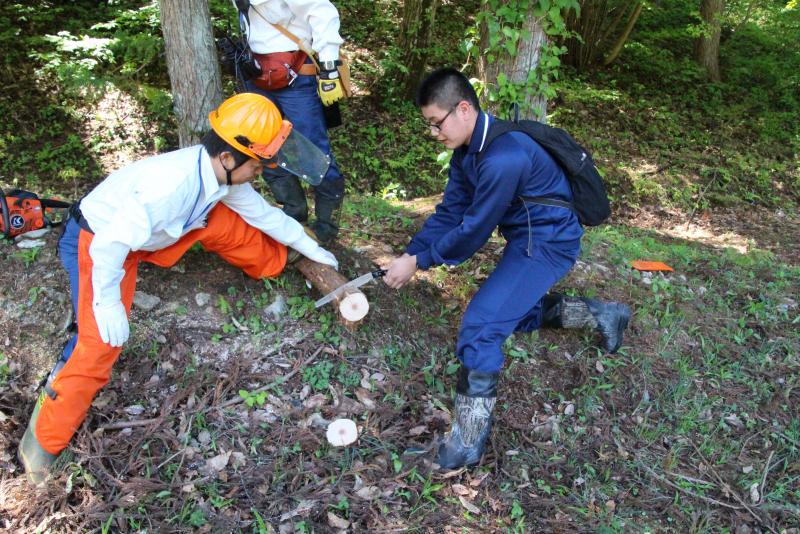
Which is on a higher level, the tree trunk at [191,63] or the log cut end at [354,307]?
the tree trunk at [191,63]

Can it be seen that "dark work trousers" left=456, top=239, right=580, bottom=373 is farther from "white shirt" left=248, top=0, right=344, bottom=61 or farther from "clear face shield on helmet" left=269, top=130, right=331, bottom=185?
"white shirt" left=248, top=0, right=344, bottom=61

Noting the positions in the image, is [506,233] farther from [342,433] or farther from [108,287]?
[108,287]

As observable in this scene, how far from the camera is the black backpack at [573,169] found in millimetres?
3117

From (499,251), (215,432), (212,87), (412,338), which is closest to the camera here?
(215,432)

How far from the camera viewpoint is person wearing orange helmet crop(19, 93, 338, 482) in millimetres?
2568

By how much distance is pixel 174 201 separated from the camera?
8.77ft

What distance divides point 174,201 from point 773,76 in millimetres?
12820

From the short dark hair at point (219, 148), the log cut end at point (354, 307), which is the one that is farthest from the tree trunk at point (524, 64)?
the short dark hair at point (219, 148)

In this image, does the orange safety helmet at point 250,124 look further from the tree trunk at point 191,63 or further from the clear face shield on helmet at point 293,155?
the tree trunk at point 191,63

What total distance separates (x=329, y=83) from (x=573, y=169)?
1.64 metres

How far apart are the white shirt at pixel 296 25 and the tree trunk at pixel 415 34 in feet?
15.0

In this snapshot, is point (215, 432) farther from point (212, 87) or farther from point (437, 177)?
point (437, 177)

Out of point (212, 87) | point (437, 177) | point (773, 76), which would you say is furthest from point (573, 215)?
point (773, 76)

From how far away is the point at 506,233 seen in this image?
3332mm
